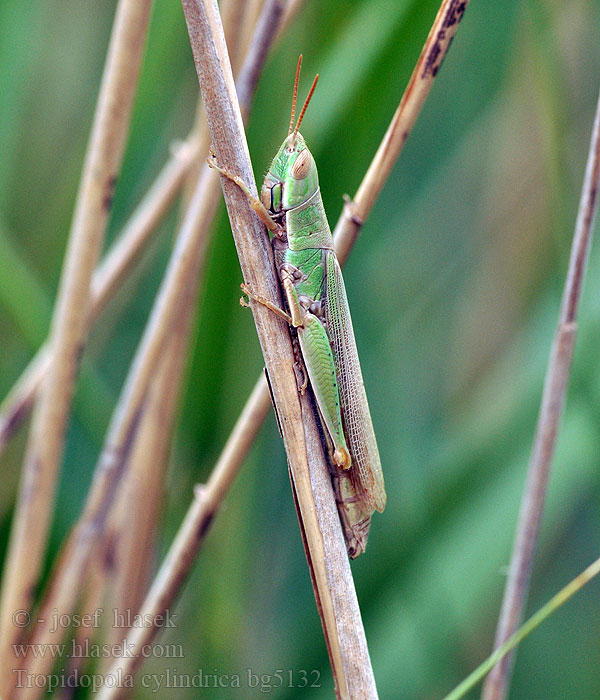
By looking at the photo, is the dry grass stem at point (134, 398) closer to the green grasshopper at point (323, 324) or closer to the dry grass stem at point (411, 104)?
the green grasshopper at point (323, 324)

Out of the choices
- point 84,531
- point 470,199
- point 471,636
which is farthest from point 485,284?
point 84,531

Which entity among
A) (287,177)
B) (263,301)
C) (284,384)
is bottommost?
(284,384)

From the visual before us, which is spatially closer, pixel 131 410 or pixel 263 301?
pixel 263 301

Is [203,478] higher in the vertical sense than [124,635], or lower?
higher

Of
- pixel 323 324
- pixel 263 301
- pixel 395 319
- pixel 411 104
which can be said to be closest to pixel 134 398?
pixel 323 324

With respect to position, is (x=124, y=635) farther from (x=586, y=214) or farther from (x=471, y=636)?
(x=586, y=214)

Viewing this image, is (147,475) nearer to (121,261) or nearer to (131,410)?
(131,410)
